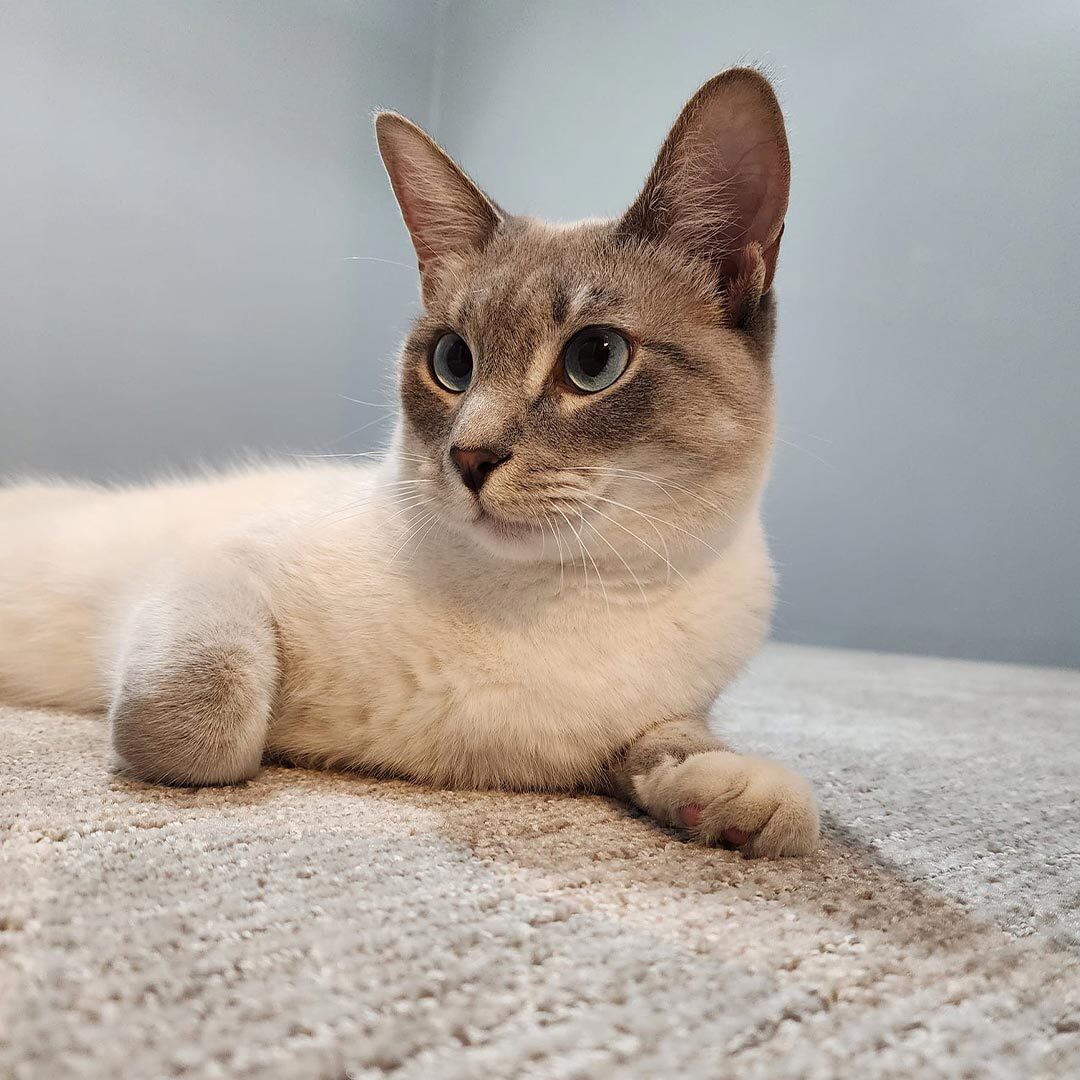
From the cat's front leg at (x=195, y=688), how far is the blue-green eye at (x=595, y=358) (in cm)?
47

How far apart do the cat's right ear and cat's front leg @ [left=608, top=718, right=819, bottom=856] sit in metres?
0.77

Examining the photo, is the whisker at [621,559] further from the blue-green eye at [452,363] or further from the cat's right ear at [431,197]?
the cat's right ear at [431,197]

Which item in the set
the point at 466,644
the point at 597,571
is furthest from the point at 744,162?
the point at 466,644

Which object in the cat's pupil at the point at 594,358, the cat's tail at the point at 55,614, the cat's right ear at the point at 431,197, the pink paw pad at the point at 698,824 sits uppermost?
the cat's right ear at the point at 431,197

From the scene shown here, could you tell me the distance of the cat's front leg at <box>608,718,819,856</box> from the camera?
0.85 m

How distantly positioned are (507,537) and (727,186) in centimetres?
52

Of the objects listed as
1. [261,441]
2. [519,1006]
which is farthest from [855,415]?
[519,1006]

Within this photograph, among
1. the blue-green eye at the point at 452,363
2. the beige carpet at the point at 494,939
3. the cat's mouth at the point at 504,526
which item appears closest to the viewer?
the beige carpet at the point at 494,939

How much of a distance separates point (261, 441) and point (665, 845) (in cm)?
302

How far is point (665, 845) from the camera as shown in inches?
33.7

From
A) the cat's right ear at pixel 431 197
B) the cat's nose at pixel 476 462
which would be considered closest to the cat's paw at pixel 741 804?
the cat's nose at pixel 476 462

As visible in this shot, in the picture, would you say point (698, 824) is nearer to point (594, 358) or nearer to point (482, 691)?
point (482, 691)

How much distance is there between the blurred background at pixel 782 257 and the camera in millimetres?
2982

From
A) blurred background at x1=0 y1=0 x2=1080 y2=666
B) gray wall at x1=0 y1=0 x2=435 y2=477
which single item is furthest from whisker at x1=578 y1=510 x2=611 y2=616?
gray wall at x1=0 y1=0 x2=435 y2=477
